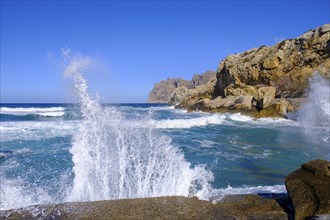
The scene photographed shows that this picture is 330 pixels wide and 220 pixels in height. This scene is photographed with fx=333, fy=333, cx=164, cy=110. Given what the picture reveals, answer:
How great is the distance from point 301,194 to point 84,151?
4059mm

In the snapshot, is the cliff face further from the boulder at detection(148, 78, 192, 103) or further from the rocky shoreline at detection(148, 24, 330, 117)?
the rocky shoreline at detection(148, 24, 330, 117)

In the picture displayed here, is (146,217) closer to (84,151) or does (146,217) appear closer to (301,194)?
(301,194)

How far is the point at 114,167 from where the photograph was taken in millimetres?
6543

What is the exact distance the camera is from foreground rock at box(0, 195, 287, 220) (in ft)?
12.3

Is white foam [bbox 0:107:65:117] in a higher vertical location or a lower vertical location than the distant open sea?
lower

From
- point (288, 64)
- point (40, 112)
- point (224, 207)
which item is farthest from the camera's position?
point (40, 112)

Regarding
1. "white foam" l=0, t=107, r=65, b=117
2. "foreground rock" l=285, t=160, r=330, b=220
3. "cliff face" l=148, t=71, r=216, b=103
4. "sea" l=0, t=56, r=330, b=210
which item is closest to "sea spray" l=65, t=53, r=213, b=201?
"sea" l=0, t=56, r=330, b=210

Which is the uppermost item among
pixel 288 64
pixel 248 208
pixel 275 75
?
pixel 288 64

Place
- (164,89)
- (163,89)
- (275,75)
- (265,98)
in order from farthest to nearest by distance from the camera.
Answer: (163,89)
(164,89)
(275,75)
(265,98)

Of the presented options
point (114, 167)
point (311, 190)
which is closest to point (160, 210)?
point (311, 190)

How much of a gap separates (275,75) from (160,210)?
37.3 meters

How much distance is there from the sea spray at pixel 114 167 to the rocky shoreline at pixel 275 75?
23.8m

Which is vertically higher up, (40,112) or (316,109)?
(316,109)

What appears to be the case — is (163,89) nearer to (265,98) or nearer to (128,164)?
(265,98)
